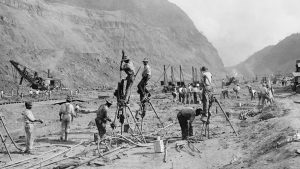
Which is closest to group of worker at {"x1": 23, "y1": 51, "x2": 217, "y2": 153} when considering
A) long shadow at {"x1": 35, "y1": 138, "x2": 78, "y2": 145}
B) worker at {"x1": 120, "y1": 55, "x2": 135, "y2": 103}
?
worker at {"x1": 120, "y1": 55, "x2": 135, "y2": 103}

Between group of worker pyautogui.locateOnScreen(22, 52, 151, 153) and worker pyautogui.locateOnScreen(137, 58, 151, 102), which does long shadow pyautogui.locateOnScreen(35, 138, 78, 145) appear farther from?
worker pyautogui.locateOnScreen(137, 58, 151, 102)

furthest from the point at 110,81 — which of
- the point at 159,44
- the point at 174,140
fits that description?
the point at 174,140

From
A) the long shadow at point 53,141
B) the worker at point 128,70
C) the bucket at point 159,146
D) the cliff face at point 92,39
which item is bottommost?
the long shadow at point 53,141

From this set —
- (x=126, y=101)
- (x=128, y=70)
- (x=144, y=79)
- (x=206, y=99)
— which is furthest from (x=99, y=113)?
(x=206, y=99)

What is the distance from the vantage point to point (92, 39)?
90.9 metres

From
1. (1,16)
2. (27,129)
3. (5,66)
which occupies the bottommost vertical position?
(27,129)

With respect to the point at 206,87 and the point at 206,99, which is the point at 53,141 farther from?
the point at 206,87

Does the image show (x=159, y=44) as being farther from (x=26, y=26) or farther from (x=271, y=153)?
(x=271, y=153)

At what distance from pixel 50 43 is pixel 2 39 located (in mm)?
11445

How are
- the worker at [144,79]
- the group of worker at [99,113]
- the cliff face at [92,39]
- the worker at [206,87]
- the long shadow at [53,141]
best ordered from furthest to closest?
1. the cliff face at [92,39]
2. the worker at [144,79]
3. the long shadow at [53,141]
4. the worker at [206,87]
5. the group of worker at [99,113]

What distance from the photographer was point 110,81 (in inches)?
2948

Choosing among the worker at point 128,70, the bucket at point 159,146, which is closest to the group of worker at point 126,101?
the worker at point 128,70

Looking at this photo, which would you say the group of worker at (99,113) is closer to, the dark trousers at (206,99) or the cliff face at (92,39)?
the dark trousers at (206,99)

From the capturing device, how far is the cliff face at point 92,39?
66.4 m
